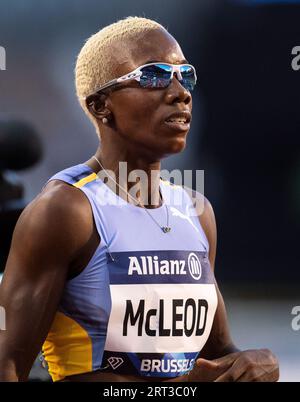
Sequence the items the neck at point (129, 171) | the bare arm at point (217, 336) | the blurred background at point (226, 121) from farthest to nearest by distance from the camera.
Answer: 1. the blurred background at point (226, 121)
2. the bare arm at point (217, 336)
3. the neck at point (129, 171)

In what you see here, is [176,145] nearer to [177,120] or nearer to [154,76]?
[177,120]

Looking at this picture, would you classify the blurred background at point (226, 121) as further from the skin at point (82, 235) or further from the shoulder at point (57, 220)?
the shoulder at point (57, 220)

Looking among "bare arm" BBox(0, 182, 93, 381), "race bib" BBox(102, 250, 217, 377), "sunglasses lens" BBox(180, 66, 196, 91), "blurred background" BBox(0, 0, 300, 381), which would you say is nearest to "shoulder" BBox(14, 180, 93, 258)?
"bare arm" BBox(0, 182, 93, 381)

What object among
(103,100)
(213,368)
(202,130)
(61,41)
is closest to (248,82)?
(202,130)

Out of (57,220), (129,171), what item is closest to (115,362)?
(57,220)

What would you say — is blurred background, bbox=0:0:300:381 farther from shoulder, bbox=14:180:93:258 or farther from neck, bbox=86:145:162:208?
shoulder, bbox=14:180:93:258

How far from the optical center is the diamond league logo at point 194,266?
3.22 metres

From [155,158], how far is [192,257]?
15.3 inches

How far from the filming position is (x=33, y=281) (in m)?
2.93

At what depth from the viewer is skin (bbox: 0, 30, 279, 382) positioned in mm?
2920

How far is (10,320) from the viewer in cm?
292

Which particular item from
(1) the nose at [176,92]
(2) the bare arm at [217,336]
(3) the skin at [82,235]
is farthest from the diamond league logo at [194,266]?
(1) the nose at [176,92]

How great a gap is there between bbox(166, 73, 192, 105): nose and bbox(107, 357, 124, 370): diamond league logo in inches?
36.3

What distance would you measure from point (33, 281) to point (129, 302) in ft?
1.13
